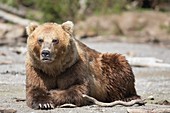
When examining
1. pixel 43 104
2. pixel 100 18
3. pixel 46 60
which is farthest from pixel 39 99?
pixel 100 18

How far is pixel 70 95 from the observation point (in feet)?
23.2

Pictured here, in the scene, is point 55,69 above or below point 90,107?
above

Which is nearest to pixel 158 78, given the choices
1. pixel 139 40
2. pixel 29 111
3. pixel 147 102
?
pixel 147 102

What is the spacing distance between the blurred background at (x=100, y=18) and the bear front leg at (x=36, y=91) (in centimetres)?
1346

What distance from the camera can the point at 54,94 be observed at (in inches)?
278

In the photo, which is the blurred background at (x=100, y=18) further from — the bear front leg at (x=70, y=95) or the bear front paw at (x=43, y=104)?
the bear front paw at (x=43, y=104)

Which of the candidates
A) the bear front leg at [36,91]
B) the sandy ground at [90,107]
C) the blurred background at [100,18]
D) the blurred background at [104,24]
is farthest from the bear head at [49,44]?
the blurred background at [100,18]

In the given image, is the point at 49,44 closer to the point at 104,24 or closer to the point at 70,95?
the point at 70,95

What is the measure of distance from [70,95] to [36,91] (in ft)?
1.45

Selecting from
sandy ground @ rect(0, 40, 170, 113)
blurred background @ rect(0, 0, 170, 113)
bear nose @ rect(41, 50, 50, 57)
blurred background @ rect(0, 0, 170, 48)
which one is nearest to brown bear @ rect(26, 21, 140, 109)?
bear nose @ rect(41, 50, 50, 57)

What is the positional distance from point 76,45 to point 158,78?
4280 millimetres

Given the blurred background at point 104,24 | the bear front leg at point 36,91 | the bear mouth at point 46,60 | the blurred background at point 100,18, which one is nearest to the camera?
the bear mouth at point 46,60

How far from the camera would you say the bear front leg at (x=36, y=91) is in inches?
274

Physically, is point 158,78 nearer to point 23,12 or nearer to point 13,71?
point 13,71
